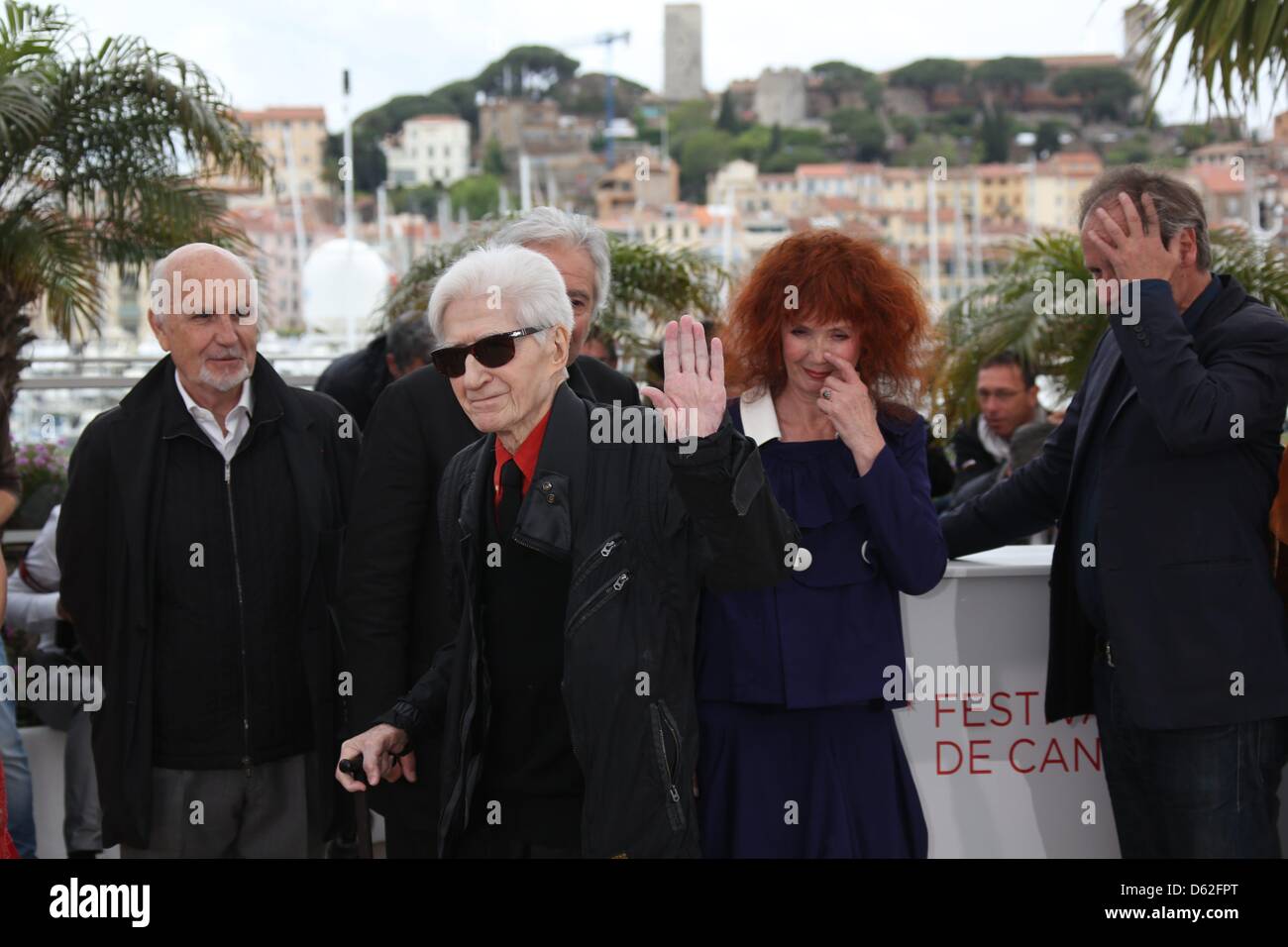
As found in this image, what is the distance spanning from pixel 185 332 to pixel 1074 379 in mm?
6200

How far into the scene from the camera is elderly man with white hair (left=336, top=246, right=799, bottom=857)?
2.57 metres

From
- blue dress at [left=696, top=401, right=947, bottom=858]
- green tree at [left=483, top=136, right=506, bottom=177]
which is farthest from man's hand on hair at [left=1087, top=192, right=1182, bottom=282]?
green tree at [left=483, top=136, right=506, bottom=177]

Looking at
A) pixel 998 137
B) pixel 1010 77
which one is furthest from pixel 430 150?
pixel 1010 77

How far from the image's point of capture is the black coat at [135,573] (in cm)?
358

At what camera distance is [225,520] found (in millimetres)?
3678

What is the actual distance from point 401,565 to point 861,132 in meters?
169

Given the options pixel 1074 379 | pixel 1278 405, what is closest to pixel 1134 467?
pixel 1278 405

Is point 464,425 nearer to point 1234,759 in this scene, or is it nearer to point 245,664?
point 245,664

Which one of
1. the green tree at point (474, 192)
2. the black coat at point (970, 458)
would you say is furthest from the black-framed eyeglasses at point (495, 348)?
the green tree at point (474, 192)

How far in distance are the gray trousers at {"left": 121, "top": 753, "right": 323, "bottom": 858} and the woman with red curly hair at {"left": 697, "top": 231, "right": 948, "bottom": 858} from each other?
Result: 120 cm

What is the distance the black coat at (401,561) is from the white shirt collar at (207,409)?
21.1 inches

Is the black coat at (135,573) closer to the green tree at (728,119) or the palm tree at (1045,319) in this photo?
the palm tree at (1045,319)

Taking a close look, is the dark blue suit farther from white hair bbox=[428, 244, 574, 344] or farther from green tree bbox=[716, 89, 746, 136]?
green tree bbox=[716, 89, 746, 136]

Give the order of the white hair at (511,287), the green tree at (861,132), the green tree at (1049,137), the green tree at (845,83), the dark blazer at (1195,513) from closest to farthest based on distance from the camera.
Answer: the white hair at (511,287), the dark blazer at (1195,513), the green tree at (1049,137), the green tree at (861,132), the green tree at (845,83)
